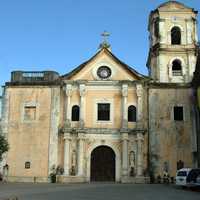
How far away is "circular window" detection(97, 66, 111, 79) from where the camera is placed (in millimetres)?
33938

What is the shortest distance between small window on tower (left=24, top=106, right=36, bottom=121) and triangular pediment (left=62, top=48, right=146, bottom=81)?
391 cm

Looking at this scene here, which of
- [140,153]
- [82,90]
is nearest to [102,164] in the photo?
[140,153]

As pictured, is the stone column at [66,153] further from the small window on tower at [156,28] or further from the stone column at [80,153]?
the small window on tower at [156,28]

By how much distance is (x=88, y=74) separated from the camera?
112ft

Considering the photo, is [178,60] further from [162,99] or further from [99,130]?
[99,130]

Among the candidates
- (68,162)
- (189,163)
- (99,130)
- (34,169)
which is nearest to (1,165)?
(34,169)

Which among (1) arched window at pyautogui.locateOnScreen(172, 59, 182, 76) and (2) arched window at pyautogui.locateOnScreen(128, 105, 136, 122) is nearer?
(2) arched window at pyautogui.locateOnScreen(128, 105, 136, 122)

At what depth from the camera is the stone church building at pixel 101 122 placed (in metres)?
31.8

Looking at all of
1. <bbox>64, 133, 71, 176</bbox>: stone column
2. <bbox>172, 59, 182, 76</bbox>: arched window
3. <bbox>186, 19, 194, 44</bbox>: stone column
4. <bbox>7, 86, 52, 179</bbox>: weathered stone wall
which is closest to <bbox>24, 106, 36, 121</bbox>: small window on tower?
<bbox>7, 86, 52, 179</bbox>: weathered stone wall

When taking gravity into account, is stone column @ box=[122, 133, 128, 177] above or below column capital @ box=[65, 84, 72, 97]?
below

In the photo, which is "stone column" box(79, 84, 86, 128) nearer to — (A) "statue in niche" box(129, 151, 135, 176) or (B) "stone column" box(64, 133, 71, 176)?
(B) "stone column" box(64, 133, 71, 176)

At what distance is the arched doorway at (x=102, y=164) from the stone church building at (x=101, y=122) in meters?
0.08

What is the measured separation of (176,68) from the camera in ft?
117

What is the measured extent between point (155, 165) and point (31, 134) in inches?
423
